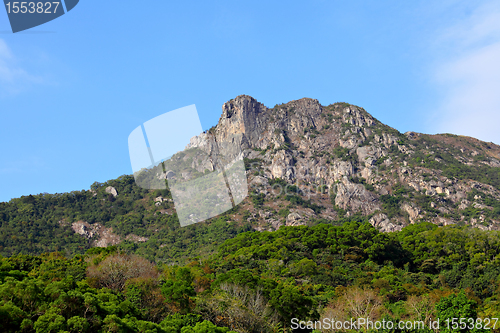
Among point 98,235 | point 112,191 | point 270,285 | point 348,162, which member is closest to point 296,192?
point 348,162

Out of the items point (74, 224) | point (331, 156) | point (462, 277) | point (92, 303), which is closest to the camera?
point (92, 303)

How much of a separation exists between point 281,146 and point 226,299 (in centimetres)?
7144

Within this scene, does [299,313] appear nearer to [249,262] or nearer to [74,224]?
[249,262]

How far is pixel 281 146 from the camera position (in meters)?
92.1

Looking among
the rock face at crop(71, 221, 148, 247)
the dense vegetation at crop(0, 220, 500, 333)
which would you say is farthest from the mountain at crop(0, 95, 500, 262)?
the dense vegetation at crop(0, 220, 500, 333)

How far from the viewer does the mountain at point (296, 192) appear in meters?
68.9

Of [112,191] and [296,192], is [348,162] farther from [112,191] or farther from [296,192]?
[112,191]

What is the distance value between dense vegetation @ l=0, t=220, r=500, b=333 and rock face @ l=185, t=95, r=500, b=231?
78.2 ft

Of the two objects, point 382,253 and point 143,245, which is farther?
point 143,245

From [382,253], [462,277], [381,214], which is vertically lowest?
[462,277]

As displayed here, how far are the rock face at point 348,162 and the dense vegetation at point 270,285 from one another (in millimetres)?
23839

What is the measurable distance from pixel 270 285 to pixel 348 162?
64.0 metres

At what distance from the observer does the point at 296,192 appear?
8281cm

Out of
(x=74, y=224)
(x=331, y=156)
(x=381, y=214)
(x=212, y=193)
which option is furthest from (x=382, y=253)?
(x=74, y=224)
